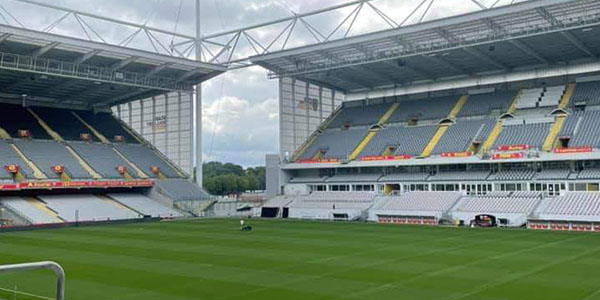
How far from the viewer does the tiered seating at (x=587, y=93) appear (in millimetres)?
48906

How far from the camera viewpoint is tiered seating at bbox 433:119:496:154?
5096 cm

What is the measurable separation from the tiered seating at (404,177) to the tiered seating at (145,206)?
1984 centimetres

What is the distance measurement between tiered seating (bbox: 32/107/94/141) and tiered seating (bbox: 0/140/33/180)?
7.38m

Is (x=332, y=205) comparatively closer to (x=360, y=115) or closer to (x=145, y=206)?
(x=360, y=115)

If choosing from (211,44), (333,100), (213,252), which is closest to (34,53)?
→ (211,44)

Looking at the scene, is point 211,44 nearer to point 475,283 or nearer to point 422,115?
point 422,115

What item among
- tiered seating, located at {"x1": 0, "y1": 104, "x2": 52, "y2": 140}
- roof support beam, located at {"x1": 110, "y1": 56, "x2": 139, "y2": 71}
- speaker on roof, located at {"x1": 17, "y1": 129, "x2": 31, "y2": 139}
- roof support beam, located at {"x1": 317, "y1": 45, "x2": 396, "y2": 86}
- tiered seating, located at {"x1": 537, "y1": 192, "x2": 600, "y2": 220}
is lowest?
tiered seating, located at {"x1": 537, "y1": 192, "x2": 600, "y2": 220}

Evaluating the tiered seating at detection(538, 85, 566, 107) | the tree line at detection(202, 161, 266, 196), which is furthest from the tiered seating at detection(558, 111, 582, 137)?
the tree line at detection(202, 161, 266, 196)

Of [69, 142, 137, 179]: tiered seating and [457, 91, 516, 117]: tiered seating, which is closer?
[457, 91, 516, 117]: tiered seating

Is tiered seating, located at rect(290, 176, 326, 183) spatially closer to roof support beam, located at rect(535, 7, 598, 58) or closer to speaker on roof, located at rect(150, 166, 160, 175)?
speaker on roof, located at rect(150, 166, 160, 175)

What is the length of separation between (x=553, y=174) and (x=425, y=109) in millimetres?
17579

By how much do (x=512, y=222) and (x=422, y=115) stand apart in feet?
68.4

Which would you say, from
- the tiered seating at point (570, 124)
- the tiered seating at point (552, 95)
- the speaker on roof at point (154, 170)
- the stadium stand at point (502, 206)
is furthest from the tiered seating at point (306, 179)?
the tiered seating at point (570, 124)

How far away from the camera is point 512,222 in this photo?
40.1 meters
